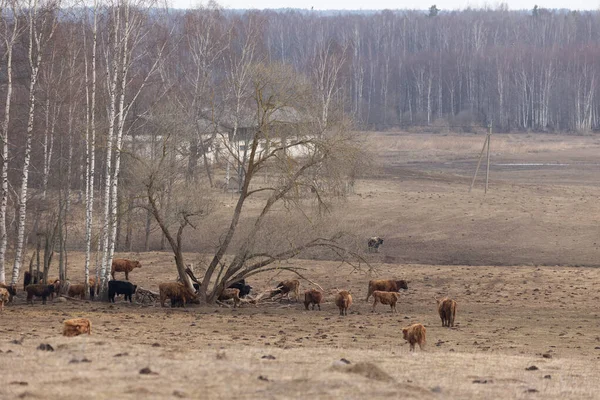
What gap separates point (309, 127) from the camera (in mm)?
26938

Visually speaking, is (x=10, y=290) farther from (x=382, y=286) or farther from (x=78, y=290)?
(x=382, y=286)

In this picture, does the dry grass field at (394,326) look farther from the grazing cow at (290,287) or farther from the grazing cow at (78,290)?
the grazing cow at (78,290)

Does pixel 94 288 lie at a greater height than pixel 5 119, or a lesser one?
lesser

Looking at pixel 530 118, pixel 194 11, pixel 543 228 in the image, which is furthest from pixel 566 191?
pixel 530 118

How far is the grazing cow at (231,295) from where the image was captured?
83.3 ft

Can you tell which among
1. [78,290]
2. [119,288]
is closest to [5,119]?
[78,290]

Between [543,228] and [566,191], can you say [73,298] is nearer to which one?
[543,228]

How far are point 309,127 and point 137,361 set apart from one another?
15743 millimetres

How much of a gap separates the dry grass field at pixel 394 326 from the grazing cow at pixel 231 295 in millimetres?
655

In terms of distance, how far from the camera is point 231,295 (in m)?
25.7

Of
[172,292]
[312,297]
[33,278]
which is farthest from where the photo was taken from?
[33,278]

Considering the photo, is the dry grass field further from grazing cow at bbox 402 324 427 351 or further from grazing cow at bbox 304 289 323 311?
grazing cow at bbox 304 289 323 311

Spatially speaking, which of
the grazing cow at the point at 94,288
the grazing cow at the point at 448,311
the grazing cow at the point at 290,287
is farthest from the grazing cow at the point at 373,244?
the grazing cow at the point at 448,311

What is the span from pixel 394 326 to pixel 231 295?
617 centimetres
